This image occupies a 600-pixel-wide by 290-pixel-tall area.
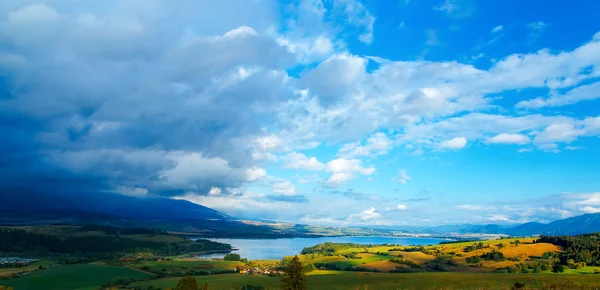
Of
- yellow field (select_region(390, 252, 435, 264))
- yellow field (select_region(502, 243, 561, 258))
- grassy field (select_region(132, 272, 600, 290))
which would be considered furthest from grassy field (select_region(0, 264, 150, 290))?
yellow field (select_region(502, 243, 561, 258))

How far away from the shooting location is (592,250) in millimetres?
122125

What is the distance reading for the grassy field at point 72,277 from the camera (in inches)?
4055

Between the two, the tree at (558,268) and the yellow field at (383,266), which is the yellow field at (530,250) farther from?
the yellow field at (383,266)

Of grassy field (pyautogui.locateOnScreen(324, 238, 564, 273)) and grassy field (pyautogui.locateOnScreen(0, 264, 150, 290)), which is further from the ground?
grassy field (pyautogui.locateOnScreen(324, 238, 564, 273))

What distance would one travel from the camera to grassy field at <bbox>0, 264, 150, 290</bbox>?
338 feet

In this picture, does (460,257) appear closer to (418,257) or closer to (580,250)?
(418,257)

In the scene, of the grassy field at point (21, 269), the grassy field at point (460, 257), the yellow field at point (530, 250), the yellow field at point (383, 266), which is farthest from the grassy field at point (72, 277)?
the yellow field at point (530, 250)

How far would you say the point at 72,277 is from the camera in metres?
115

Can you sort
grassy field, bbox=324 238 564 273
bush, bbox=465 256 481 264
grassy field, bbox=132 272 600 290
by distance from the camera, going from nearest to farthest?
1. grassy field, bbox=132 272 600 290
2. grassy field, bbox=324 238 564 273
3. bush, bbox=465 256 481 264

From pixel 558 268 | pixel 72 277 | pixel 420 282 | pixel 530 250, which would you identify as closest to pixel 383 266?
pixel 558 268

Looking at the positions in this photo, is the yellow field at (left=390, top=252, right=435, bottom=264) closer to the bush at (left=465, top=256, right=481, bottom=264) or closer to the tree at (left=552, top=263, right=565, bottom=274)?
the bush at (left=465, top=256, right=481, bottom=264)

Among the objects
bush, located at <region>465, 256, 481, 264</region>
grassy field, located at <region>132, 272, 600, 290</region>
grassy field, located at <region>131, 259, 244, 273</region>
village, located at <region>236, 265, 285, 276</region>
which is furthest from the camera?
bush, located at <region>465, 256, 481, 264</region>

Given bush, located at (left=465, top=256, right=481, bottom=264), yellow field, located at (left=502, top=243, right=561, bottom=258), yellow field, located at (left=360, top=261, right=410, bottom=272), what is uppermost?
yellow field, located at (left=502, top=243, right=561, bottom=258)

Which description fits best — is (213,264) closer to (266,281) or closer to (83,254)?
(266,281)
